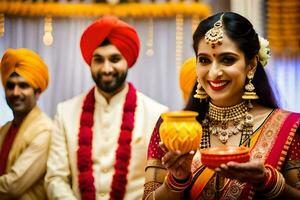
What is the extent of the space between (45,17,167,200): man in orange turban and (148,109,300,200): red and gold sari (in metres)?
0.93

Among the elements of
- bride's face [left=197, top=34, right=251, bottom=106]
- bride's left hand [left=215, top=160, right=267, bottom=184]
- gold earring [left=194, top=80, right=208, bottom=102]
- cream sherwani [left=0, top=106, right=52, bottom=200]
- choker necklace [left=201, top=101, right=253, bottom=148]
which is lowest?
cream sherwani [left=0, top=106, right=52, bottom=200]

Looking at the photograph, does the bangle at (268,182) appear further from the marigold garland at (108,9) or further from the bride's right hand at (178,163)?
the marigold garland at (108,9)

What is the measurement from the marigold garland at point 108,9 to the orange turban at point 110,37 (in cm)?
83

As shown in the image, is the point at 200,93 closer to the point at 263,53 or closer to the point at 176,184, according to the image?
the point at 263,53

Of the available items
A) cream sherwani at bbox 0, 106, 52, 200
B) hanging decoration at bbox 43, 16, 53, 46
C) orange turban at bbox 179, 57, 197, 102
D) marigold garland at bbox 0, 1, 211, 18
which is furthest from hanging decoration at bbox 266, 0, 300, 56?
cream sherwani at bbox 0, 106, 52, 200

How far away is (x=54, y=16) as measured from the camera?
364 cm

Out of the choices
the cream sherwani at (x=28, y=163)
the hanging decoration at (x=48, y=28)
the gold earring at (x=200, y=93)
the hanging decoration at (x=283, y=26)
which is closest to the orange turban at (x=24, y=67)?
the cream sherwani at (x=28, y=163)

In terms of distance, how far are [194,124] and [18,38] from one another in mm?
2399

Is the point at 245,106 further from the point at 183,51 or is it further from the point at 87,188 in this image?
the point at 183,51

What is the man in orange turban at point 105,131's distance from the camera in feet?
8.55

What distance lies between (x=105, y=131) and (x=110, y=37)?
→ 0.54 meters

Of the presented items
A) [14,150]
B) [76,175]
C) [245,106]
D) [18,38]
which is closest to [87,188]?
[76,175]

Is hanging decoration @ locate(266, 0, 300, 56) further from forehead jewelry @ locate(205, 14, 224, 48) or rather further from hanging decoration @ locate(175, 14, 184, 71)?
forehead jewelry @ locate(205, 14, 224, 48)

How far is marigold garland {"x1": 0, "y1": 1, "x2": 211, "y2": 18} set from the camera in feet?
11.8
